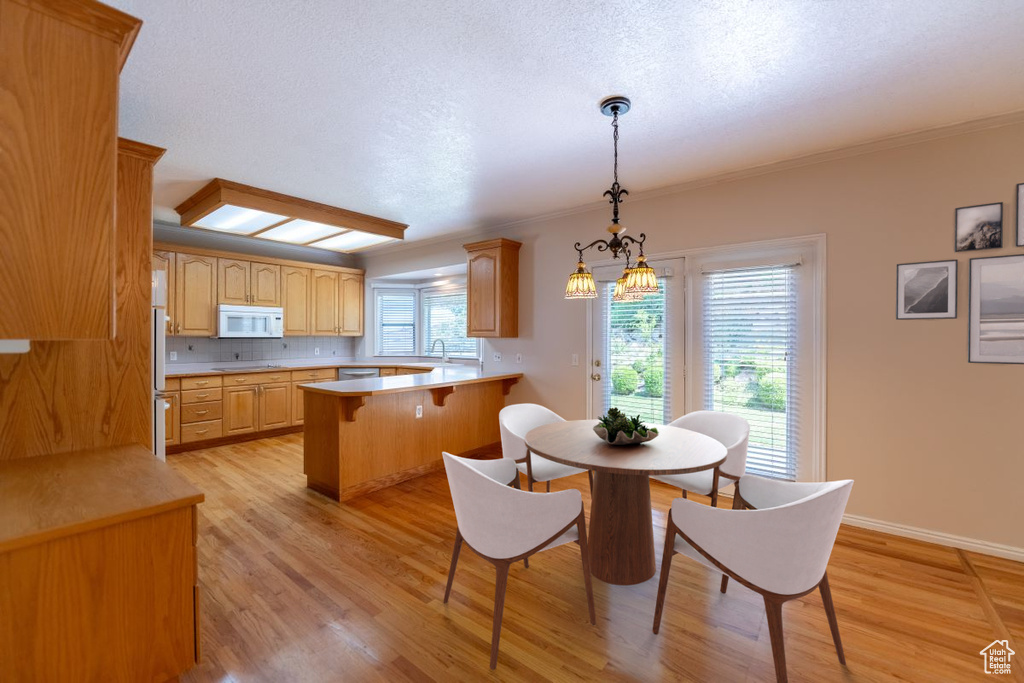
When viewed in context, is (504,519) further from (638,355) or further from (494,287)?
(494,287)

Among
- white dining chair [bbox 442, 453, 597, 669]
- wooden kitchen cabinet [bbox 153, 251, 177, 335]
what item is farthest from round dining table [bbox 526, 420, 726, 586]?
wooden kitchen cabinet [bbox 153, 251, 177, 335]

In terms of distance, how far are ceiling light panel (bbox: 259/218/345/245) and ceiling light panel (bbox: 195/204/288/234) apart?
0.15 m

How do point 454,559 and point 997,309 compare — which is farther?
point 997,309

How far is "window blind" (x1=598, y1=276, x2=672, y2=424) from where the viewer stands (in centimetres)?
370

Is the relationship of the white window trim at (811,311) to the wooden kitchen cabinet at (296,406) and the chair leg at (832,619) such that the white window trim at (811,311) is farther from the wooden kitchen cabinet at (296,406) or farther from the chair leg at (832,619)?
the wooden kitchen cabinet at (296,406)

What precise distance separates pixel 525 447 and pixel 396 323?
4574 mm

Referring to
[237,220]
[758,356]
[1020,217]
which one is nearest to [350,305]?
[237,220]

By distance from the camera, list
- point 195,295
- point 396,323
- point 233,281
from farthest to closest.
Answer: point 396,323 → point 233,281 → point 195,295

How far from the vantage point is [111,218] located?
1.41 meters

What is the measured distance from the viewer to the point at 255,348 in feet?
19.0

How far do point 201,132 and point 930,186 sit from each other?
4.51 metres

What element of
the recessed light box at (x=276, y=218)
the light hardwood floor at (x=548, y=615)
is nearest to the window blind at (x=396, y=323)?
the recessed light box at (x=276, y=218)

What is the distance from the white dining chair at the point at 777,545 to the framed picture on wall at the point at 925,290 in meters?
1.78

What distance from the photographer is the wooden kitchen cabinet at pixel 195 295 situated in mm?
4828
